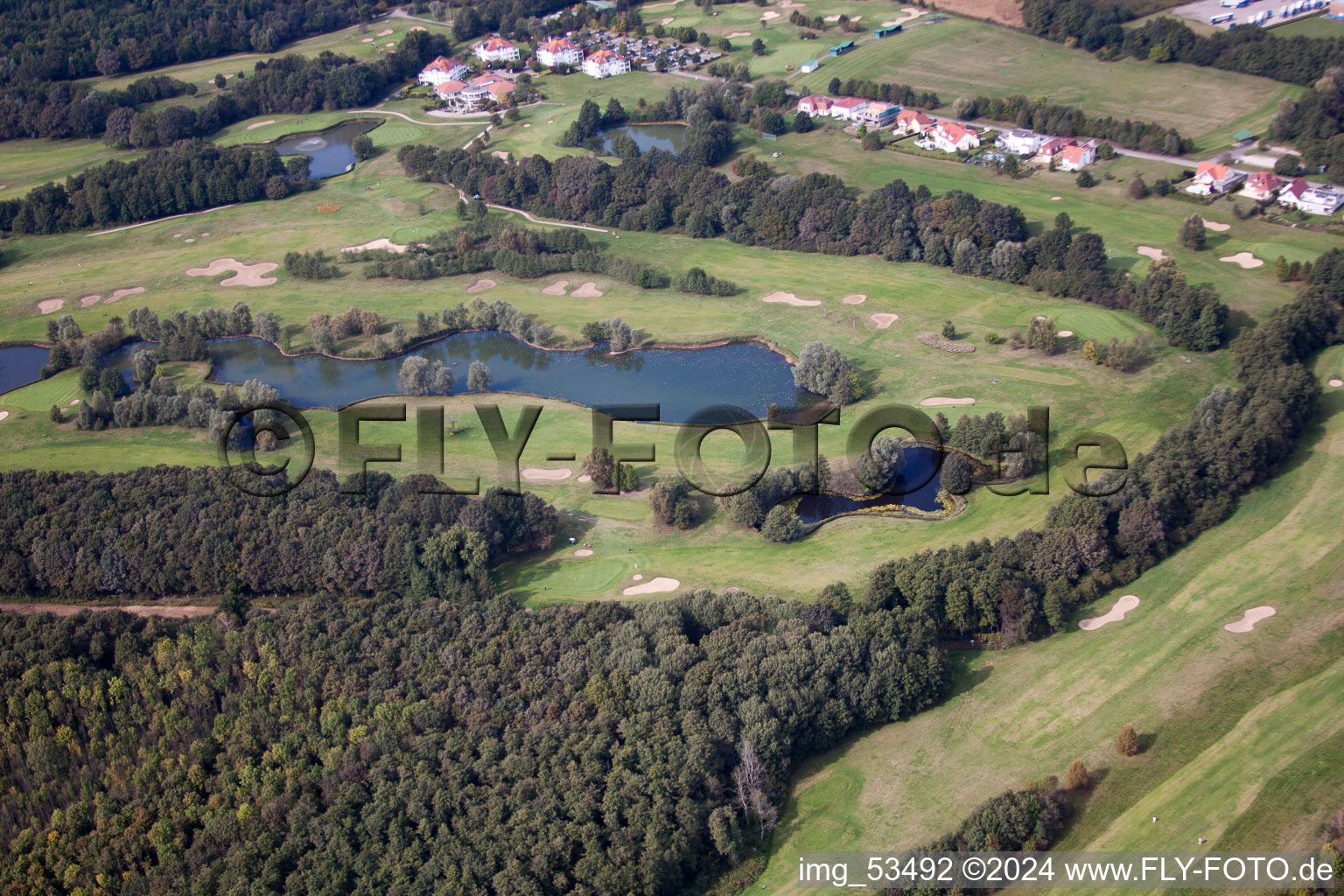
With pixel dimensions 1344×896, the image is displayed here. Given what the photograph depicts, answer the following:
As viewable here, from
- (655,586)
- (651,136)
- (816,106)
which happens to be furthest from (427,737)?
(816,106)

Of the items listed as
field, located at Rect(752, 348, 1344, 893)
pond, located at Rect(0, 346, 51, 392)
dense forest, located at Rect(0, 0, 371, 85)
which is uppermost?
dense forest, located at Rect(0, 0, 371, 85)

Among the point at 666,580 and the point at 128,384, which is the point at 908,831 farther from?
the point at 128,384

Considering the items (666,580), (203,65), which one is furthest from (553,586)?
(203,65)

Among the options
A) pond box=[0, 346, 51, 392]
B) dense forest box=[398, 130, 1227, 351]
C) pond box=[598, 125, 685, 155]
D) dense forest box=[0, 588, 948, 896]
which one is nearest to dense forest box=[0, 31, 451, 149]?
dense forest box=[398, 130, 1227, 351]

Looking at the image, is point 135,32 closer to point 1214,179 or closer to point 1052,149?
point 1052,149

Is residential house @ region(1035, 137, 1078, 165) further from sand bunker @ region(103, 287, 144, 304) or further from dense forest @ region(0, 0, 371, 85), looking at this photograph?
dense forest @ region(0, 0, 371, 85)

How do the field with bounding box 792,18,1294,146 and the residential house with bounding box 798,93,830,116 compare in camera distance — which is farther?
the residential house with bounding box 798,93,830,116
